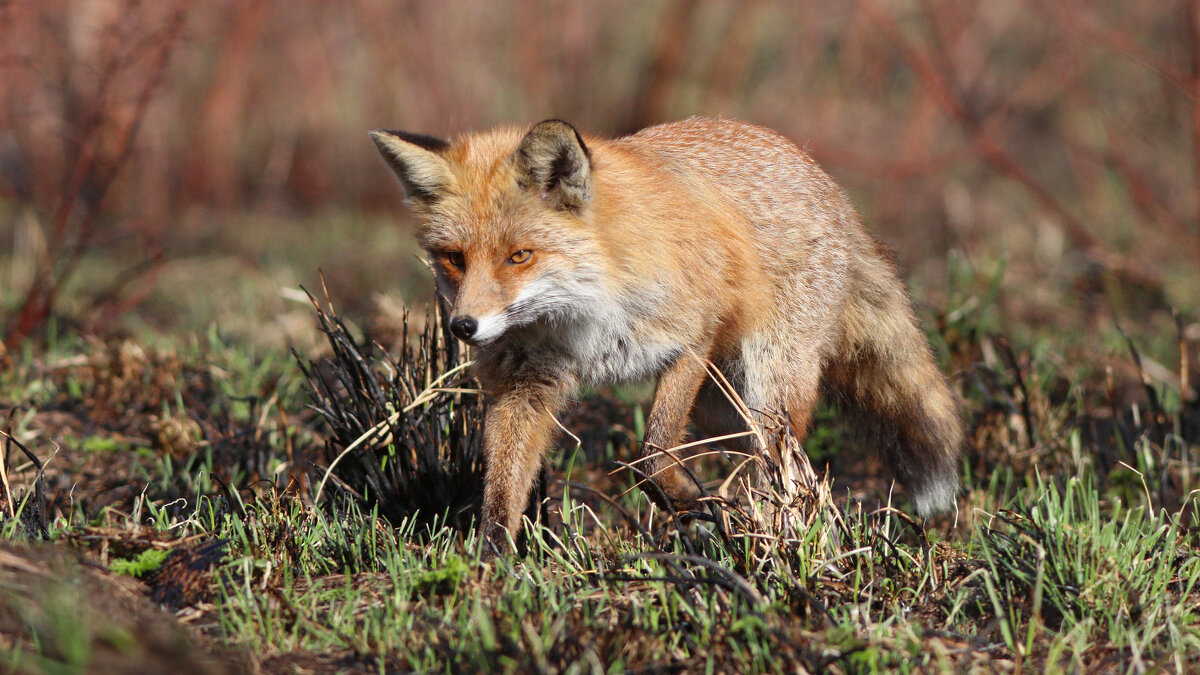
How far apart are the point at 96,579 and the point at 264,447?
2.00 m

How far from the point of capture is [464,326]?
3.45m

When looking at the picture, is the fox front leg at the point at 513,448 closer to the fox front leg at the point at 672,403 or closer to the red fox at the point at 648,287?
the red fox at the point at 648,287

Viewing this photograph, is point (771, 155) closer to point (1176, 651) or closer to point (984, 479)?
point (984, 479)

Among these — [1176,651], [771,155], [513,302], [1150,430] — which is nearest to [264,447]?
[513,302]

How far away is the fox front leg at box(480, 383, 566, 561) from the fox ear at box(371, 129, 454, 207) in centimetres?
80

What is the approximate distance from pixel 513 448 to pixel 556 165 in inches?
40.8

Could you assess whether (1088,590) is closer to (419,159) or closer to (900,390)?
(900,390)

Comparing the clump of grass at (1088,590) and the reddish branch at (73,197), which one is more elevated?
the reddish branch at (73,197)

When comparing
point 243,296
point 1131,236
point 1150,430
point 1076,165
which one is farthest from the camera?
point 1076,165

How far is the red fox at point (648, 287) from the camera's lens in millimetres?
3744

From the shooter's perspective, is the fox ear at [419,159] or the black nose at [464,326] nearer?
the black nose at [464,326]

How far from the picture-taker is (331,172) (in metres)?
12.9

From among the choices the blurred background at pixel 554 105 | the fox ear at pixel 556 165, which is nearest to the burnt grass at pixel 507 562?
the fox ear at pixel 556 165

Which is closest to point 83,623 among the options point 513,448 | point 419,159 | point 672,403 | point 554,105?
point 513,448
